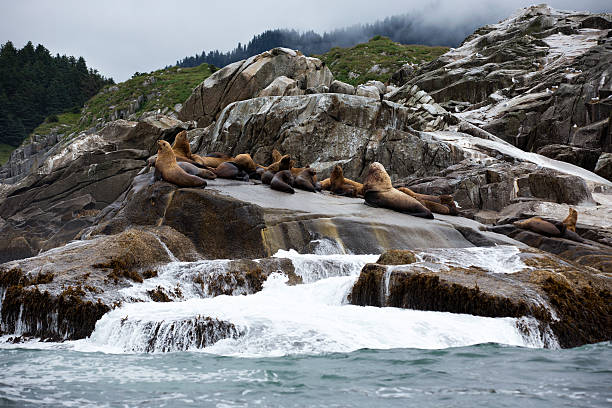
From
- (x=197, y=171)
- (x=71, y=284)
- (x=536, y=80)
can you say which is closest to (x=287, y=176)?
(x=197, y=171)

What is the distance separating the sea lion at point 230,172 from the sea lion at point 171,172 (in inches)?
96.3

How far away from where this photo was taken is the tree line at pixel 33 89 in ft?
253

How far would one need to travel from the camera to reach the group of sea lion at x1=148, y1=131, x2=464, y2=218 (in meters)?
11.4

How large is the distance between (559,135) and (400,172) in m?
13.9

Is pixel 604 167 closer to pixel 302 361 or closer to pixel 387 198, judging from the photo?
pixel 387 198

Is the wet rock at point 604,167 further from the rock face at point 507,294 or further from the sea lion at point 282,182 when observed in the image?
the rock face at point 507,294

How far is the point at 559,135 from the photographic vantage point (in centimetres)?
2841

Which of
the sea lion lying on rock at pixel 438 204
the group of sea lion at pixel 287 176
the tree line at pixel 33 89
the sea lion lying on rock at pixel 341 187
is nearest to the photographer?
the group of sea lion at pixel 287 176

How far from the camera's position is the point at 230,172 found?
13.8 meters

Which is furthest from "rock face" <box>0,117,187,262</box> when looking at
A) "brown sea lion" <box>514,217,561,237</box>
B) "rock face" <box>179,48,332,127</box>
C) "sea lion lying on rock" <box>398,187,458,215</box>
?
"brown sea lion" <box>514,217,561,237</box>

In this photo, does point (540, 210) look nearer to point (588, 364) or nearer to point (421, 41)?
point (588, 364)

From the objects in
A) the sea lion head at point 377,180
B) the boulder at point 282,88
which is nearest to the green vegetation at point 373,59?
the boulder at point 282,88

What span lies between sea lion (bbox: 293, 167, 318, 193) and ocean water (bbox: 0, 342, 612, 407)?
8.98m

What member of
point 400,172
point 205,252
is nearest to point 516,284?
point 205,252
